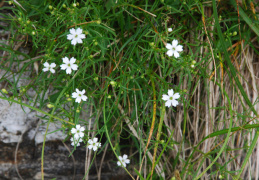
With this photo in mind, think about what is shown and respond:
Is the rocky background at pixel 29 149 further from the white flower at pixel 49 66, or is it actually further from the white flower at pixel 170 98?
the white flower at pixel 170 98

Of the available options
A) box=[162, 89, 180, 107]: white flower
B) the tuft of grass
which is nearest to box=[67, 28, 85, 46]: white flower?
the tuft of grass

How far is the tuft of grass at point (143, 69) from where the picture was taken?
4.88 feet

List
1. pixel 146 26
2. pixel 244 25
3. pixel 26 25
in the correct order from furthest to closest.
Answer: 1. pixel 244 25
2. pixel 146 26
3. pixel 26 25

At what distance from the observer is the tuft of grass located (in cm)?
149

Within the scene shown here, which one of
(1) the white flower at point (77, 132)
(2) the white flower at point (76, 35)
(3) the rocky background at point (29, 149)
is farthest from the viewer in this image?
(3) the rocky background at point (29, 149)

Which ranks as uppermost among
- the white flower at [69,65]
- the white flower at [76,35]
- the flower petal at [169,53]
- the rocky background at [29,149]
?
the white flower at [76,35]

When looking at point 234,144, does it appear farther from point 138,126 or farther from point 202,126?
point 138,126

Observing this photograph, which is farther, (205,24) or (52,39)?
(205,24)

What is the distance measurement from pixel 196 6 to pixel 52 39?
1017 millimetres

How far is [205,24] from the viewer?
1.67 meters

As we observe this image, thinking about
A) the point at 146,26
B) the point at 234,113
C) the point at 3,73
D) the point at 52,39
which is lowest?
the point at 234,113

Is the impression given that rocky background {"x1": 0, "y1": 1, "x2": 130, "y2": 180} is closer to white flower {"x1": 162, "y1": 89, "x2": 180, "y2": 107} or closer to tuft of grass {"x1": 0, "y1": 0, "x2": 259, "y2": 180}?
tuft of grass {"x1": 0, "y1": 0, "x2": 259, "y2": 180}

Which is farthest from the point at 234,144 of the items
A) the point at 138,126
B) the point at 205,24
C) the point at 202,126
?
the point at 205,24

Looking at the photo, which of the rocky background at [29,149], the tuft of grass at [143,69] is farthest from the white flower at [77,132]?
the rocky background at [29,149]
